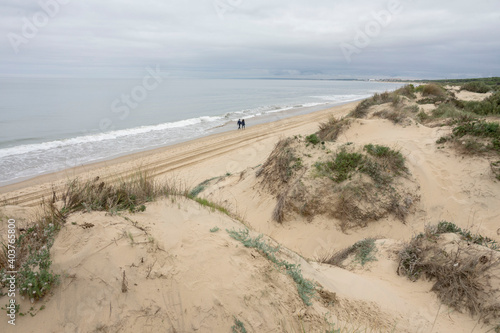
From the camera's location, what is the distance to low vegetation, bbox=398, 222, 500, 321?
337 centimetres

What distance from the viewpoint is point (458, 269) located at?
363 cm

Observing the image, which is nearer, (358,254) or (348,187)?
(358,254)

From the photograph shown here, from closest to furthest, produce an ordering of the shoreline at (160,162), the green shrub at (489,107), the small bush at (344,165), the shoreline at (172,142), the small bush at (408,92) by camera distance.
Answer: the small bush at (344,165), the shoreline at (160,162), the green shrub at (489,107), the shoreline at (172,142), the small bush at (408,92)

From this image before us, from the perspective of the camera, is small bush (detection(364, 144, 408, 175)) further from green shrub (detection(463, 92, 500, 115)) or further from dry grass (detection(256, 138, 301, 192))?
green shrub (detection(463, 92, 500, 115))

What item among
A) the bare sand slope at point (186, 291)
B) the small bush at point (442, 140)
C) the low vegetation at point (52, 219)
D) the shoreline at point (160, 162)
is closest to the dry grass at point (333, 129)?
the small bush at point (442, 140)

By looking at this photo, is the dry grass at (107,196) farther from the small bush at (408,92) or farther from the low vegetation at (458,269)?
the small bush at (408,92)

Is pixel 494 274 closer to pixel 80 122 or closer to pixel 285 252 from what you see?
pixel 285 252

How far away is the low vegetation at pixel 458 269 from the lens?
3.37m

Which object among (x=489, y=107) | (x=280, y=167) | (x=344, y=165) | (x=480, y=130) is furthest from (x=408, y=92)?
(x=280, y=167)

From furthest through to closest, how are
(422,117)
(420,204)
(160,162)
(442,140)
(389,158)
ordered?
(160,162) < (422,117) < (442,140) < (389,158) < (420,204)

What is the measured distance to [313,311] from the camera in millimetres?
3008

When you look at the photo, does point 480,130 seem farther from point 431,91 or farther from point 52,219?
point 431,91

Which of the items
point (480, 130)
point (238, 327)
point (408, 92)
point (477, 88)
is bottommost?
point (238, 327)

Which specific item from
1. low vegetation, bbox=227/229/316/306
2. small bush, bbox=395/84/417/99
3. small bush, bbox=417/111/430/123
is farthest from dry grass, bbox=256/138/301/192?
small bush, bbox=395/84/417/99
